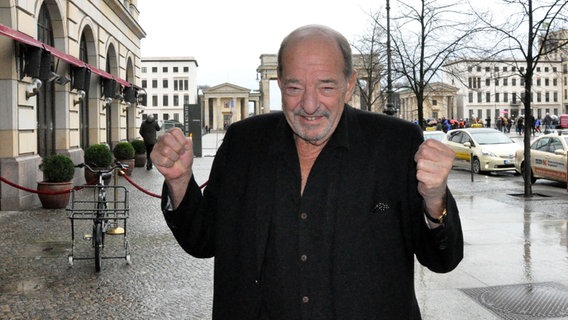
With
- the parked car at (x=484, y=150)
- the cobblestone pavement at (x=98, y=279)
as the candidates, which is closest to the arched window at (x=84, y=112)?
the cobblestone pavement at (x=98, y=279)

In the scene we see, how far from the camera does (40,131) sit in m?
15.6

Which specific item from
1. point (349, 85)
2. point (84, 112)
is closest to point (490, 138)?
point (84, 112)

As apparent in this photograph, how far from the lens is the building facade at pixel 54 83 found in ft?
41.1

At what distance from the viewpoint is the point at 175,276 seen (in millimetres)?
7230

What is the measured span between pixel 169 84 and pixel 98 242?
12873cm

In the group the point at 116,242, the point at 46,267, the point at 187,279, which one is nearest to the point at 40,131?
the point at 116,242

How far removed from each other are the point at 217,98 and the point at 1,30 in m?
127

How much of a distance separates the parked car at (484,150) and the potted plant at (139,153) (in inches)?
520

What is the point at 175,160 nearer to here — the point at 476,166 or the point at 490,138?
the point at 476,166

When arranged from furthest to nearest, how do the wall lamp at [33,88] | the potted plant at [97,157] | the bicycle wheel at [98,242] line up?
1. the potted plant at [97,157]
2. the wall lamp at [33,88]
3. the bicycle wheel at [98,242]

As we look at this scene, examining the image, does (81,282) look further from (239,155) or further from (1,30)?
(1,30)

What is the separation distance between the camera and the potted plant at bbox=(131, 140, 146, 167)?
26047mm

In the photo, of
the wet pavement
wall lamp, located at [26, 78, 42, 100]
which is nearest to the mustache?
the wet pavement

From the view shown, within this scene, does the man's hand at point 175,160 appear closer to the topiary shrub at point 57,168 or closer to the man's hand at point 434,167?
the man's hand at point 434,167
